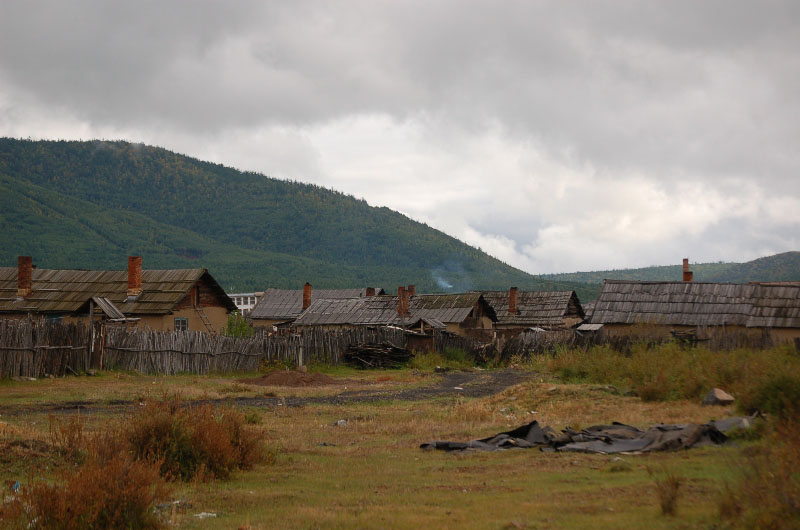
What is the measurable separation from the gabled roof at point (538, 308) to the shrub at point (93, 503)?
172 feet

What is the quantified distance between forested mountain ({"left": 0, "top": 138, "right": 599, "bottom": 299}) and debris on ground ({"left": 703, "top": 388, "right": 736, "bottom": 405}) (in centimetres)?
10140

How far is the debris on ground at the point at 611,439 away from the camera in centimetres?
1103

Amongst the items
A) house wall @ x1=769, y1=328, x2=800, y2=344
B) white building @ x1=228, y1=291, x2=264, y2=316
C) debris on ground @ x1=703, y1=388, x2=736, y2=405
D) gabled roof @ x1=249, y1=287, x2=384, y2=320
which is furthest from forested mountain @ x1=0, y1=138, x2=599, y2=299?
debris on ground @ x1=703, y1=388, x2=736, y2=405

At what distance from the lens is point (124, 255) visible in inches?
5531

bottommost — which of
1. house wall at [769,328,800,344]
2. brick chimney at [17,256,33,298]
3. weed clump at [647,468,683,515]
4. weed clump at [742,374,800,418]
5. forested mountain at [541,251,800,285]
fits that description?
weed clump at [647,468,683,515]

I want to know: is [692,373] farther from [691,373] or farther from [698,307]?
[698,307]

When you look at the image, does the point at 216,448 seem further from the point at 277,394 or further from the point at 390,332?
the point at 390,332

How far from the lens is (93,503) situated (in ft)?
23.2

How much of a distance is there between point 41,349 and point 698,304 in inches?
1167

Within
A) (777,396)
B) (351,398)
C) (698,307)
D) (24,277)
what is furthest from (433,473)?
(24,277)

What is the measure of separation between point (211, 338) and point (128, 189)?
173436 millimetres

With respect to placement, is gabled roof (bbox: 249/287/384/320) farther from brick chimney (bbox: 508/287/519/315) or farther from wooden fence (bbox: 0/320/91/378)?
wooden fence (bbox: 0/320/91/378)

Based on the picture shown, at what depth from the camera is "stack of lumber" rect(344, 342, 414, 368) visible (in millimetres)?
39906

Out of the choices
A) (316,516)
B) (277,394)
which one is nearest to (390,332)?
(277,394)
